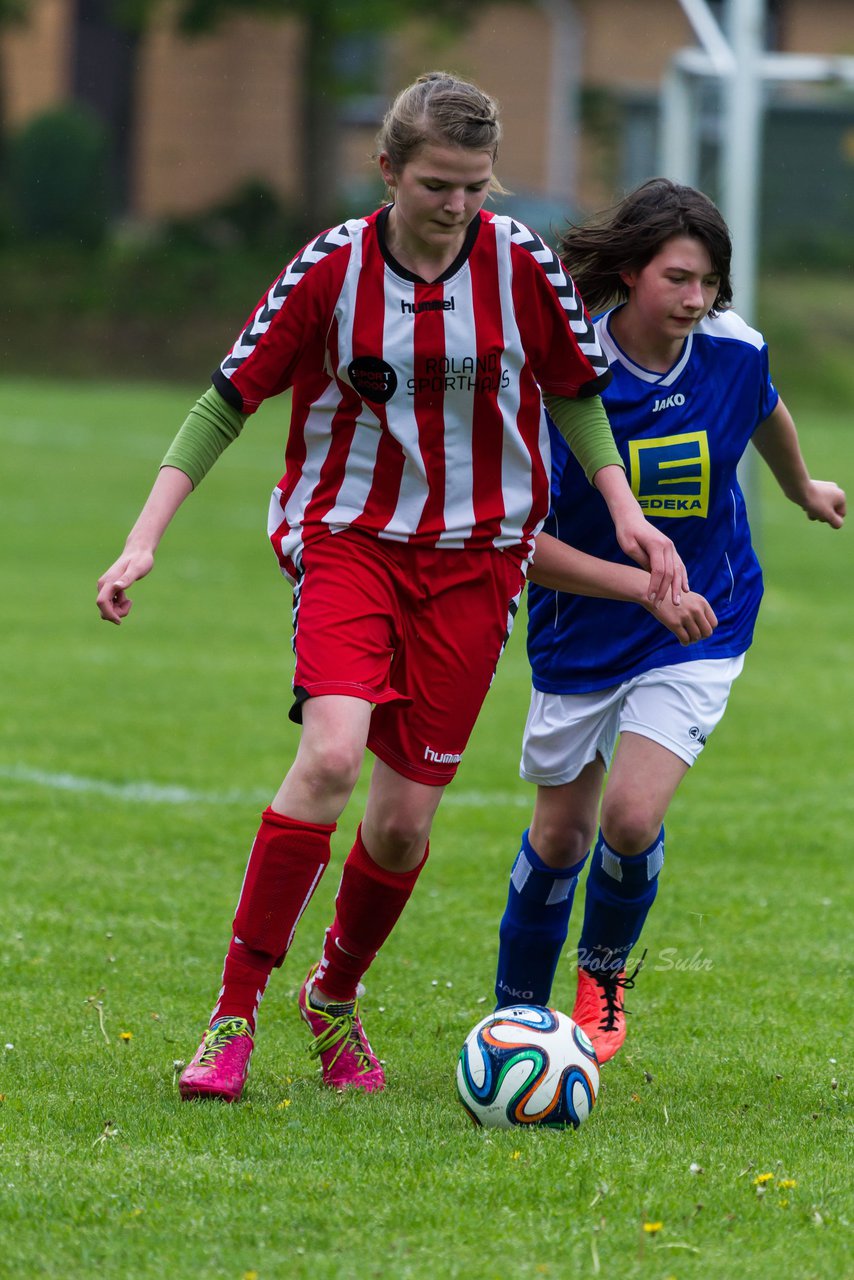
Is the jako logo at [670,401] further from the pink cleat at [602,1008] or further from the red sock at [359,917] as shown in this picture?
the pink cleat at [602,1008]

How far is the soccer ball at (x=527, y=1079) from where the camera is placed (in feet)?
12.0

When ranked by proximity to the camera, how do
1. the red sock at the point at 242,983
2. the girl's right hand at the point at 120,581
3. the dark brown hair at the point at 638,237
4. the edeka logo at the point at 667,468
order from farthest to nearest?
the edeka logo at the point at 667,468 < the dark brown hair at the point at 638,237 < the red sock at the point at 242,983 < the girl's right hand at the point at 120,581

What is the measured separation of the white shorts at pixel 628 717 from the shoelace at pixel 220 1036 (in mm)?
957

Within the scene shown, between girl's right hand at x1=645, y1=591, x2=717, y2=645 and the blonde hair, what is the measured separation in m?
0.91

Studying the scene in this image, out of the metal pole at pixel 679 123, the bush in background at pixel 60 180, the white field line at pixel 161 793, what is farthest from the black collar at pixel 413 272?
the bush in background at pixel 60 180

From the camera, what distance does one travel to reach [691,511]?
428 cm

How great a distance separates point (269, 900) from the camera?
12.4 feet

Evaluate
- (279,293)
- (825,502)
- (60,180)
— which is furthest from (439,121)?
(60,180)

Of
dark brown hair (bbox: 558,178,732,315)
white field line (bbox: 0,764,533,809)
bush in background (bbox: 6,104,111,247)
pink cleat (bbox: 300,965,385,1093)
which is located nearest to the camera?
pink cleat (bbox: 300,965,385,1093)

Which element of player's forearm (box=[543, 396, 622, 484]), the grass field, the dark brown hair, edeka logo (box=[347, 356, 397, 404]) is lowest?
the grass field

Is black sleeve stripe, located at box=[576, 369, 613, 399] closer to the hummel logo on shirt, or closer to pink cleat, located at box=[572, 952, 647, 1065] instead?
the hummel logo on shirt

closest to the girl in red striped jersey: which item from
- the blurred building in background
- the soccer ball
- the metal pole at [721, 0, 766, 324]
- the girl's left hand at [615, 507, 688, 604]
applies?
the girl's left hand at [615, 507, 688, 604]

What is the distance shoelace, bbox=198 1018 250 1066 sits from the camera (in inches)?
148

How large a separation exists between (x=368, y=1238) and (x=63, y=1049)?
1395mm
